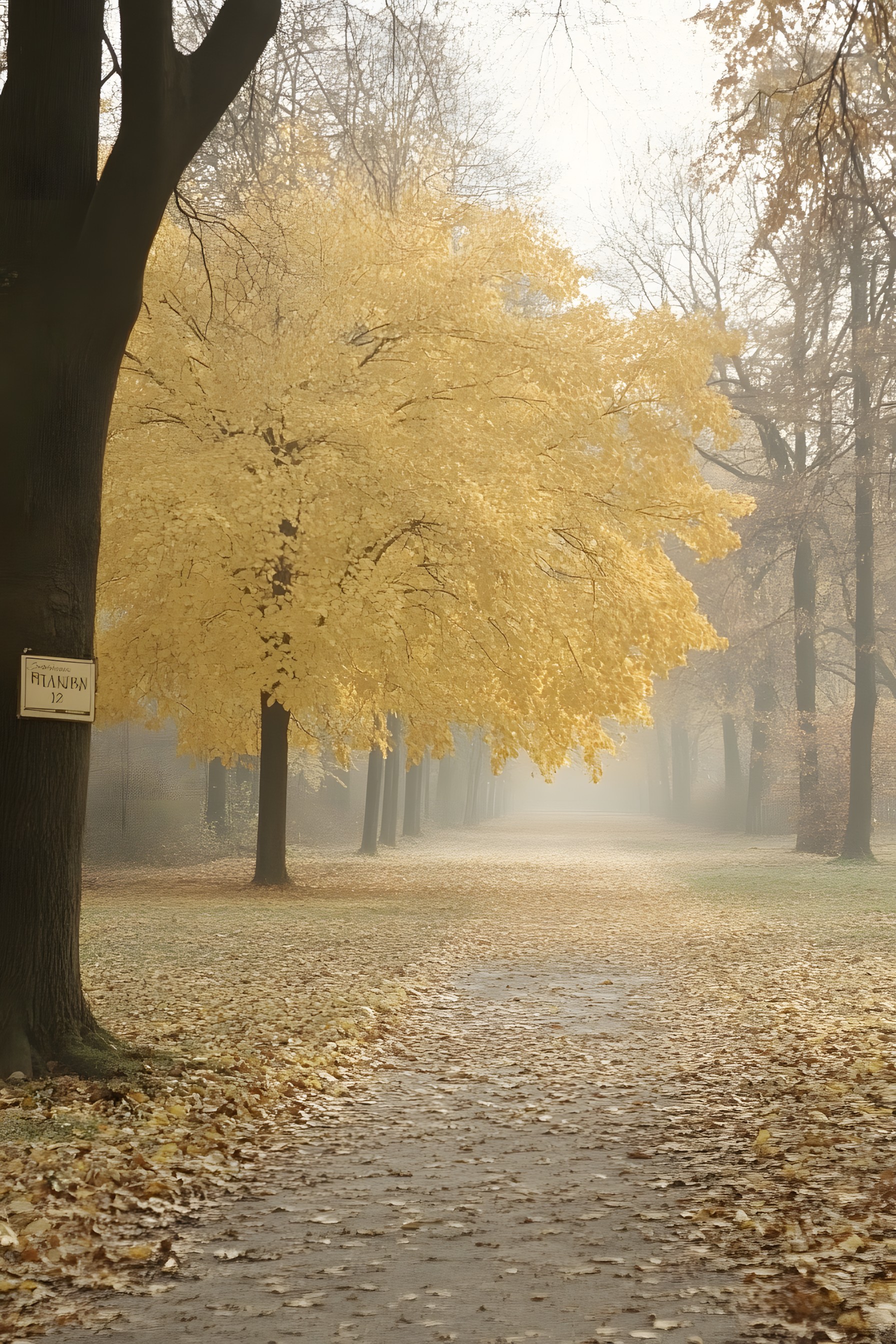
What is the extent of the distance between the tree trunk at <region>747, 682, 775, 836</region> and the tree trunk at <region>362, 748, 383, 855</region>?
13.6 meters

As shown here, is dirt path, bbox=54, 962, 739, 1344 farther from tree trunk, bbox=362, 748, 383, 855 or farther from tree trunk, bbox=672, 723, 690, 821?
tree trunk, bbox=672, 723, 690, 821

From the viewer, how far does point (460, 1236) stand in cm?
416

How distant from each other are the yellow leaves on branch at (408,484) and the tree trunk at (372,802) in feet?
27.8

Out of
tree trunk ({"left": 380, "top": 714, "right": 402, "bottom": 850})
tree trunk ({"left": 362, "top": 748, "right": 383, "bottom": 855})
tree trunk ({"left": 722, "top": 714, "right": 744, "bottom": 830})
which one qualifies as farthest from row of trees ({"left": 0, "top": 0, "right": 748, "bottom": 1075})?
tree trunk ({"left": 722, "top": 714, "right": 744, "bottom": 830})

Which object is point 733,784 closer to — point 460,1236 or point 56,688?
point 56,688

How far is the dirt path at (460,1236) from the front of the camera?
3459 millimetres

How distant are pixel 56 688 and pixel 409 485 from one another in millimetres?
8134

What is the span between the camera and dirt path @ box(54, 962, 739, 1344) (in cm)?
346

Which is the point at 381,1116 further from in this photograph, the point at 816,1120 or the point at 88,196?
the point at 88,196

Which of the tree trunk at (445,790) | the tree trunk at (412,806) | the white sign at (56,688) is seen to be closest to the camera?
the white sign at (56,688)

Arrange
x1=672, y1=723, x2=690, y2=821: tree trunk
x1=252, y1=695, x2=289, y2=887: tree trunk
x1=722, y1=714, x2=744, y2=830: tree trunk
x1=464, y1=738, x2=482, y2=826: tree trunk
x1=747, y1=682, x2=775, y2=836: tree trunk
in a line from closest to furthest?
x1=252, y1=695, x2=289, y2=887: tree trunk < x1=747, y1=682, x2=775, y2=836: tree trunk < x1=722, y1=714, x2=744, y2=830: tree trunk < x1=464, y1=738, x2=482, y2=826: tree trunk < x1=672, y1=723, x2=690, y2=821: tree trunk

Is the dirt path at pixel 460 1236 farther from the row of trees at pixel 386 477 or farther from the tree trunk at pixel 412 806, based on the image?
the tree trunk at pixel 412 806

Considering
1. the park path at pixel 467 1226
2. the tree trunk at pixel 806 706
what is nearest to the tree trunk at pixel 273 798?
the park path at pixel 467 1226

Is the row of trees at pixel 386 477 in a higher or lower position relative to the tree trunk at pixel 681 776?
higher
